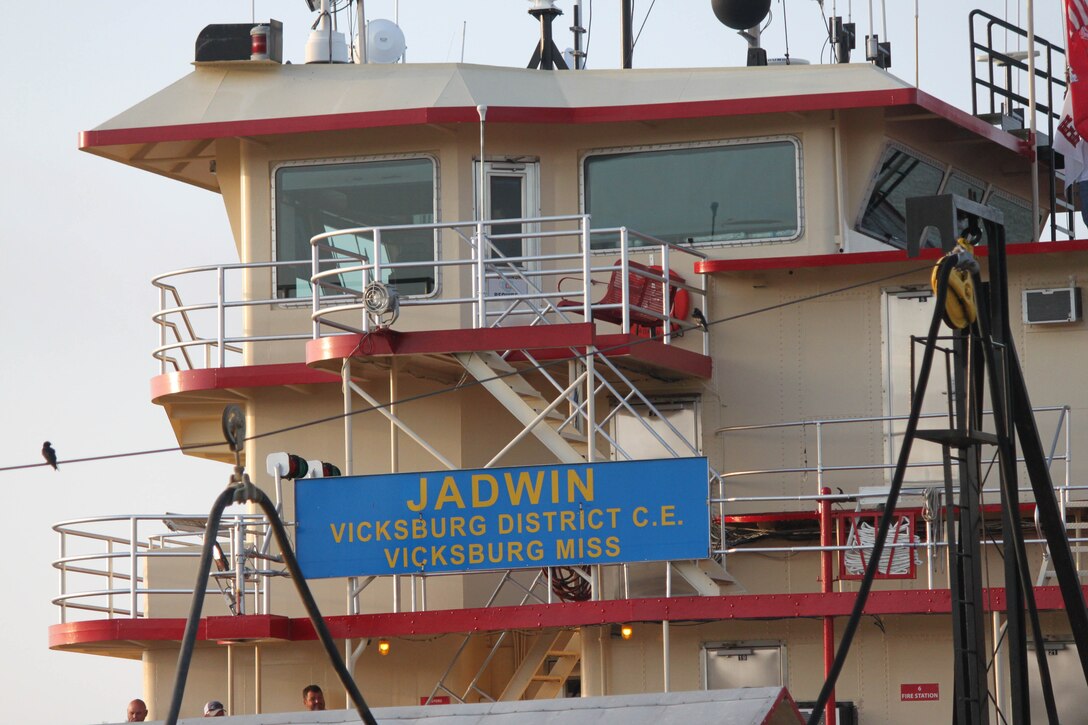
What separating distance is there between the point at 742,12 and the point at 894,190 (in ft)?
10.8

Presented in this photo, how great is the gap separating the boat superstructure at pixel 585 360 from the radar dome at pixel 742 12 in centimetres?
245

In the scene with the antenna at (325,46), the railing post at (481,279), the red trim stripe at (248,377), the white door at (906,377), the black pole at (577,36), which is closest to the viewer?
the railing post at (481,279)

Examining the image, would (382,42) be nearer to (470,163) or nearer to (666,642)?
(470,163)

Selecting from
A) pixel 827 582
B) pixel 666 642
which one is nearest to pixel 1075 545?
pixel 827 582

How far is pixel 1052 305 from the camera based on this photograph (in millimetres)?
18688

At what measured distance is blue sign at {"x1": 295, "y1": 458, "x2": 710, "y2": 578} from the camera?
17.2m

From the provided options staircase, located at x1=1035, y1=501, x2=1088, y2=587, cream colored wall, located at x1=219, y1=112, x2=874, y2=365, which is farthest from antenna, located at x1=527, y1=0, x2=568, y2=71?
staircase, located at x1=1035, y1=501, x2=1088, y2=587

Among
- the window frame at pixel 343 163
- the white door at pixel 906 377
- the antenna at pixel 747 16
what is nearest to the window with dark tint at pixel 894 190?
the white door at pixel 906 377

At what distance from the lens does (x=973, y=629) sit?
477 inches

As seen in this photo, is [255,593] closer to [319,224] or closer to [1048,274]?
[319,224]

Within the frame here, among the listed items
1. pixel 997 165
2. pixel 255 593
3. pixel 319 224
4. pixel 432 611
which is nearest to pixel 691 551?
pixel 432 611

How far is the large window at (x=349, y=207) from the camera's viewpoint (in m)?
20.2

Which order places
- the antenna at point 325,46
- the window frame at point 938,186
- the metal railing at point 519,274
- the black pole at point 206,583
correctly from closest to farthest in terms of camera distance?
the black pole at point 206,583, the metal railing at point 519,274, the window frame at point 938,186, the antenna at point 325,46

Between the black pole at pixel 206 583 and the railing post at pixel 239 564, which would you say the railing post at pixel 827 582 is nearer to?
the railing post at pixel 239 564
